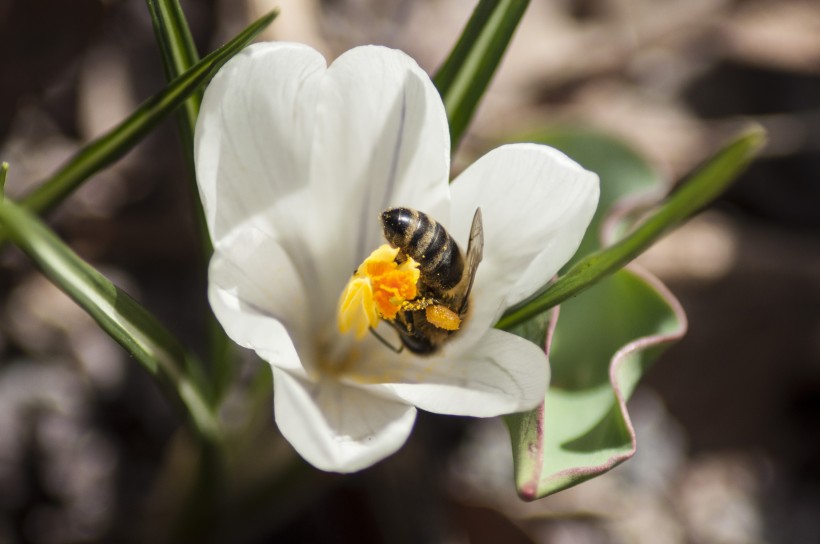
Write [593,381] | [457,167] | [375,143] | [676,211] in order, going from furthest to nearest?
[457,167], [593,381], [375,143], [676,211]

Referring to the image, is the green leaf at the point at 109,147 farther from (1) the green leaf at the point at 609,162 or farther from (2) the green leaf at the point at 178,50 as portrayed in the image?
(1) the green leaf at the point at 609,162

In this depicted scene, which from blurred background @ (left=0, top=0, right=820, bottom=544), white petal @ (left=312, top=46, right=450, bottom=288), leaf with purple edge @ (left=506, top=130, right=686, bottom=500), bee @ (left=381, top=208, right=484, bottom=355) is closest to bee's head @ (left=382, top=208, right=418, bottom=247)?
bee @ (left=381, top=208, right=484, bottom=355)

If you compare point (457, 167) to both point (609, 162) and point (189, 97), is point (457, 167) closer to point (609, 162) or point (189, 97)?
point (609, 162)

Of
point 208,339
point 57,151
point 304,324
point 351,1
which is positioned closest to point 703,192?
point 304,324

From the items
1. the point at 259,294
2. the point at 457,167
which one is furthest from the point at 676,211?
the point at 457,167

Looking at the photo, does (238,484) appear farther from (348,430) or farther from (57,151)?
(57,151)

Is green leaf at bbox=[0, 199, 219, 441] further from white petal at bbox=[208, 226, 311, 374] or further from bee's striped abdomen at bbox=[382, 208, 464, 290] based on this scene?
bee's striped abdomen at bbox=[382, 208, 464, 290]

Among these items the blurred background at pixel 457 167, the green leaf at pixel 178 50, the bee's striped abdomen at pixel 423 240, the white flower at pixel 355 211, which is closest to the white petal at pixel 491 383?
the white flower at pixel 355 211
